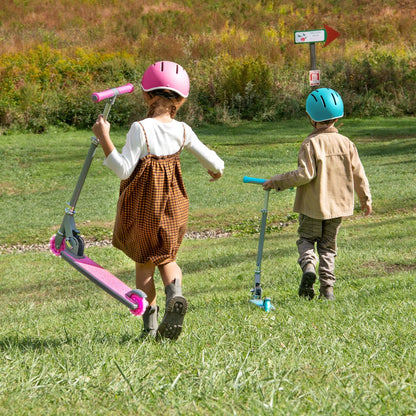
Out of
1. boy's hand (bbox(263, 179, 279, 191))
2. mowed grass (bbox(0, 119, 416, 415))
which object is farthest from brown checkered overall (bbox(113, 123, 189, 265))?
boy's hand (bbox(263, 179, 279, 191))

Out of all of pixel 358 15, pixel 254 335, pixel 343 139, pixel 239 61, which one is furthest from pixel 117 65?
pixel 254 335

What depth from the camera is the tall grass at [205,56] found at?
25.0 metres

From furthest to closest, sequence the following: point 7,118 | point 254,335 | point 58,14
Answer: point 58,14
point 7,118
point 254,335

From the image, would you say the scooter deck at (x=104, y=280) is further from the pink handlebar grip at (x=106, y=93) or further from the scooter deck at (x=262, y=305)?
the scooter deck at (x=262, y=305)

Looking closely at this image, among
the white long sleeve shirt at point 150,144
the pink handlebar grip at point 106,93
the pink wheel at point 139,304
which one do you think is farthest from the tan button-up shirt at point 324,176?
the pink wheel at point 139,304

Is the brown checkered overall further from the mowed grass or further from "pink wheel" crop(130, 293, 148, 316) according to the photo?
the mowed grass

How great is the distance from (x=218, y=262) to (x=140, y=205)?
5.39 metres

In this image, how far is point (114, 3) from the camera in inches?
1385

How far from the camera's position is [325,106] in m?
5.39

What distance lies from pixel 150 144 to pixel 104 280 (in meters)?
0.84

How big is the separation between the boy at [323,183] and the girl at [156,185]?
1509 mm

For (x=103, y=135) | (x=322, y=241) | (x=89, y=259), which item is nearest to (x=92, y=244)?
(x=322, y=241)

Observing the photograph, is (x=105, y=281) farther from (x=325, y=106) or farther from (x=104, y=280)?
(x=325, y=106)

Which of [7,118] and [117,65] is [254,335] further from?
[117,65]
